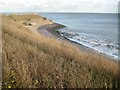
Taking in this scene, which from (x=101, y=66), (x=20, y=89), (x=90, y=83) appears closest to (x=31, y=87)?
(x=20, y=89)

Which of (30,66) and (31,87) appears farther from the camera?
(30,66)

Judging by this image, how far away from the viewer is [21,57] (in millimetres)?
6945

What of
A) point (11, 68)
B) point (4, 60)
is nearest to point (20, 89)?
point (11, 68)

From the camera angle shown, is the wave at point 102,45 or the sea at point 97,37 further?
the sea at point 97,37

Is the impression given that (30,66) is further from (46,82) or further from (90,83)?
(90,83)

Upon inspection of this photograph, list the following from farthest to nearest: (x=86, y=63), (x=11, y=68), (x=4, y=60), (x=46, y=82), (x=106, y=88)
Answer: (x=86, y=63) < (x=4, y=60) < (x=11, y=68) < (x=46, y=82) < (x=106, y=88)

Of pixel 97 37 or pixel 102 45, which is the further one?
pixel 97 37

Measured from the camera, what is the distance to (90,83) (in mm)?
5199

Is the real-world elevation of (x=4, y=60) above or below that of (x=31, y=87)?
above

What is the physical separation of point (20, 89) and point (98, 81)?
1.91 metres

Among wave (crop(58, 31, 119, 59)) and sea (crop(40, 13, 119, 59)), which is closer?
wave (crop(58, 31, 119, 59))

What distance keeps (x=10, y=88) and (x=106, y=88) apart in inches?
89.2

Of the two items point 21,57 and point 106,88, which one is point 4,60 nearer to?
point 21,57

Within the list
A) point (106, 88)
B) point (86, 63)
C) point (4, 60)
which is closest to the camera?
point (106, 88)
